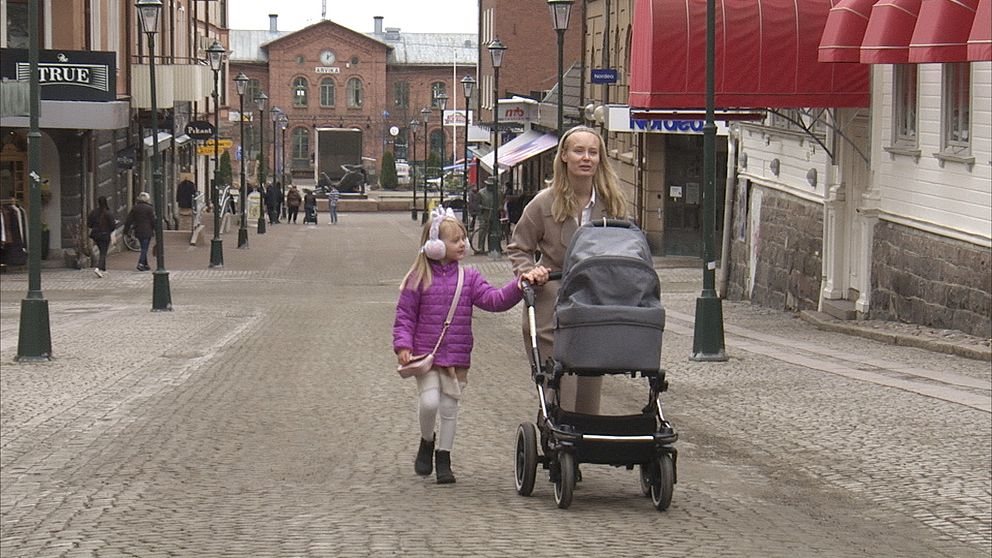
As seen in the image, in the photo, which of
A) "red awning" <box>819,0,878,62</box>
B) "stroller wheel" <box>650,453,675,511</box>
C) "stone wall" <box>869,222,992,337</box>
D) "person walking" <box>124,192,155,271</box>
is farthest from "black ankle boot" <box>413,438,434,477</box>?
"person walking" <box>124,192,155,271</box>

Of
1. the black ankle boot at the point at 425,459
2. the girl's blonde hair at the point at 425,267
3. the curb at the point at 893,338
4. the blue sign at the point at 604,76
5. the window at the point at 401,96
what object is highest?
the window at the point at 401,96

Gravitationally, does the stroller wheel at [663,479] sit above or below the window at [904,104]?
below

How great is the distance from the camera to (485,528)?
7.68m

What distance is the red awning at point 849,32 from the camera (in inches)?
757

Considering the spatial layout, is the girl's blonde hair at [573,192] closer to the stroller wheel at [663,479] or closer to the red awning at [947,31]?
the stroller wheel at [663,479]

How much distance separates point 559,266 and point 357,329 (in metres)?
14.0

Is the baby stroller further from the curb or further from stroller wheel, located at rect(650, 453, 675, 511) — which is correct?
the curb

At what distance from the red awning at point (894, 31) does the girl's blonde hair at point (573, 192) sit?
10.1 m

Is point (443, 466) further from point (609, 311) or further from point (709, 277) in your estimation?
point (709, 277)

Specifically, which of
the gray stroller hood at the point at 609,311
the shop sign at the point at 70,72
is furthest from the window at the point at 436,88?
the gray stroller hood at the point at 609,311

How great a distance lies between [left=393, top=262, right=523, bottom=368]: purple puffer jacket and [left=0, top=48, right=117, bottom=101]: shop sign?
24799mm

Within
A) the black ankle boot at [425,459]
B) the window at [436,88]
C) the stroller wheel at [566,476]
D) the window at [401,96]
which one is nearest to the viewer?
the stroller wheel at [566,476]

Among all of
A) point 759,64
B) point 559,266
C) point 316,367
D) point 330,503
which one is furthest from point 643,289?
point 759,64

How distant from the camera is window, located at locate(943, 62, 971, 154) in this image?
18141 mm
